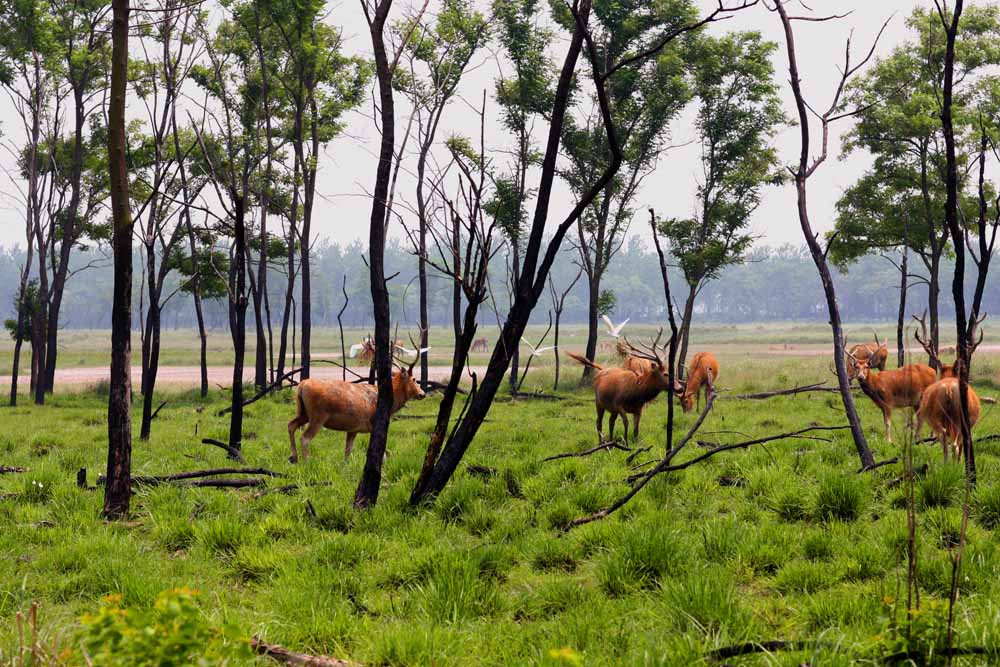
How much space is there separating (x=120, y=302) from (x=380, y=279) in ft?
7.76

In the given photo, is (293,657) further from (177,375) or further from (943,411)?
(177,375)

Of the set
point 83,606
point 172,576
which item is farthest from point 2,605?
point 172,576

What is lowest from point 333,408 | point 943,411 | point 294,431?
point 294,431

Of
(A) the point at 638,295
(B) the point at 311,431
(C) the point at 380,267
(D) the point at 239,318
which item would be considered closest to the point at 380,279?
(C) the point at 380,267

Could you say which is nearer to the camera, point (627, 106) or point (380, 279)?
point (380, 279)

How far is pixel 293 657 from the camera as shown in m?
4.25

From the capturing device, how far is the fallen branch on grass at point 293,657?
415 centimetres

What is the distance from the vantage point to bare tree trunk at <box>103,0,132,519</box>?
7.27 metres

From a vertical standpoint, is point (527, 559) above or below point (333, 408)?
below

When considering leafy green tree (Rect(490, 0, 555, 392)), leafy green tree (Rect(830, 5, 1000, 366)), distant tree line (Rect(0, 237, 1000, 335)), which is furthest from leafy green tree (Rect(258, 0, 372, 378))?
distant tree line (Rect(0, 237, 1000, 335))

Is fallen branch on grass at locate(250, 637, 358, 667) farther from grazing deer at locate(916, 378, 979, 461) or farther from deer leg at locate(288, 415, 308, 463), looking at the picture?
grazing deer at locate(916, 378, 979, 461)

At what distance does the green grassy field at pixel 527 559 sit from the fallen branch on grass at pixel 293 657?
10 centimetres

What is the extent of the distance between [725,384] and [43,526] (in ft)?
67.8

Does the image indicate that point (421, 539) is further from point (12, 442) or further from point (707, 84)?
point (707, 84)
